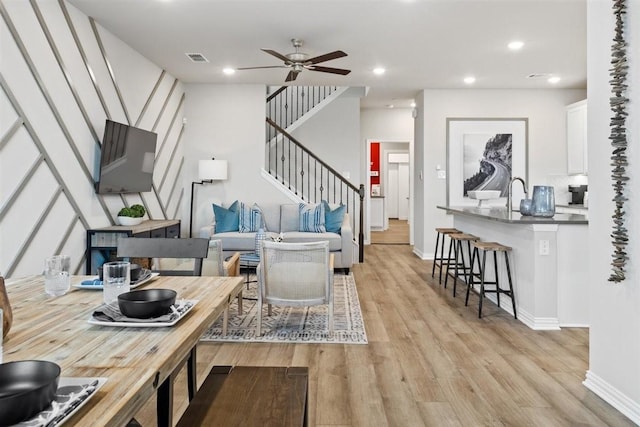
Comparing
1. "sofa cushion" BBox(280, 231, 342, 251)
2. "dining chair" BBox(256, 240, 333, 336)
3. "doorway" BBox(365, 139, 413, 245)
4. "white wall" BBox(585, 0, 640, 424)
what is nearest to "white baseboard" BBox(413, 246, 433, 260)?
"doorway" BBox(365, 139, 413, 245)

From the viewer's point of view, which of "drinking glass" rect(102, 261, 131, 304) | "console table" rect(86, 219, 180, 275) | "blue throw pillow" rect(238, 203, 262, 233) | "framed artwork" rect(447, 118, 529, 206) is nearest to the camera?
"drinking glass" rect(102, 261, 131, 304)

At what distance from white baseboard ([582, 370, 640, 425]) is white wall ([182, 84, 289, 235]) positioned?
511 cm

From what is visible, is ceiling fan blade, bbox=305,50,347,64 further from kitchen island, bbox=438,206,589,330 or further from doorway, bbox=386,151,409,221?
doorway, bbox=386,151,409,221

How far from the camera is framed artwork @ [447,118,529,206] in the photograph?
7.06 metres

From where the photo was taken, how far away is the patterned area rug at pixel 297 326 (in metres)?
3.32

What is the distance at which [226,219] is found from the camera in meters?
6.14

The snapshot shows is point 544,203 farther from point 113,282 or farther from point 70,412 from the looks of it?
point 70,412

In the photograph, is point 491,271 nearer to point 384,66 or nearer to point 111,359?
point 384,66

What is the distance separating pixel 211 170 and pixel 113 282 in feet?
17.4

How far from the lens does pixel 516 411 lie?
2.23m

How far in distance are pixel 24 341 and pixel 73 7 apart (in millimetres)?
3967

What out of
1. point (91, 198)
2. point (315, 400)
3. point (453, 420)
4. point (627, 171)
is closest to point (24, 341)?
point (315, 400)

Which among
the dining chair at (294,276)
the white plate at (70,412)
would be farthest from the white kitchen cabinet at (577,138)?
the white plate at (70,412)

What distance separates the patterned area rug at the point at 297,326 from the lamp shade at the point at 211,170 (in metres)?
2.66
